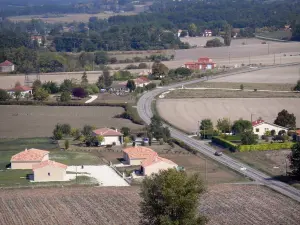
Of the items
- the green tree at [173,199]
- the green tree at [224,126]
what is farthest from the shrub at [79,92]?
the green tree at [173,199]

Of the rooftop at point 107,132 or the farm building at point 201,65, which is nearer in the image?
Result: the rooftop at point 107,132

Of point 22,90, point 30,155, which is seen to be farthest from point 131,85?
point 30,155

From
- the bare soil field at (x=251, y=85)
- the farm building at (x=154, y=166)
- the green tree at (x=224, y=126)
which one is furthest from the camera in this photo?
the bare soil field at (x=251, y=85)

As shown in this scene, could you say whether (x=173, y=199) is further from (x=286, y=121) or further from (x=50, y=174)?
(x=286, y=121)

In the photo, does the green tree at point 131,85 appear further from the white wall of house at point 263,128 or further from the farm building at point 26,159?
the farm building at point 26,159

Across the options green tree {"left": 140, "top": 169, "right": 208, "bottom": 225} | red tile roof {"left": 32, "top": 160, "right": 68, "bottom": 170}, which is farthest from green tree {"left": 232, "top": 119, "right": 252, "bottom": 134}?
green tree {"left": 140, "top": 169, "right": 208, "bottom": 225}

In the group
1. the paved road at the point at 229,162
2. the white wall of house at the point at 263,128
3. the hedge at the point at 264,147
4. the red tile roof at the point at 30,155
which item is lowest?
the paved road at the point at 229,162

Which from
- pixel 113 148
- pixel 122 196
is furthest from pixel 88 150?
pixel 122 196

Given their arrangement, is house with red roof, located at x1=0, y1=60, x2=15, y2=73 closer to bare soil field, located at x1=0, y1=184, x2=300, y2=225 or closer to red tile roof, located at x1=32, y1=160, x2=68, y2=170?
red tile roof, located at x1=32, y1=160, x2=68, y2=170
